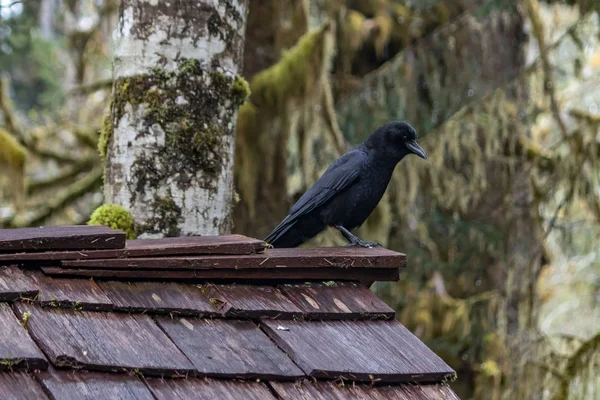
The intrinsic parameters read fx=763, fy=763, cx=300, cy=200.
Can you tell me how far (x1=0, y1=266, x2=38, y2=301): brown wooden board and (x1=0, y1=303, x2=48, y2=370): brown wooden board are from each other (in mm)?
91

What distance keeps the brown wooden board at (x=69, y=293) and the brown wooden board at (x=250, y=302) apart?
35 cm

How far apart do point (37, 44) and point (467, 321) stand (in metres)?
12.8

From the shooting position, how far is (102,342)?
Result: 2010mm

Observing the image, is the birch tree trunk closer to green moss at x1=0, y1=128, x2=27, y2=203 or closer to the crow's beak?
the crow's beak

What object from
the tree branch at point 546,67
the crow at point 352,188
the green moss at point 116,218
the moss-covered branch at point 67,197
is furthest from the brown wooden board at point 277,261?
Result: the tree branch at point 546,67

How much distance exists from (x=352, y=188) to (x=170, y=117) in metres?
1.53

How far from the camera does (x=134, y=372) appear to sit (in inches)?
76.8

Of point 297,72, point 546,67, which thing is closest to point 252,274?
point 297,72

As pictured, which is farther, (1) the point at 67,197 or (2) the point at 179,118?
(1) the point at 67,197

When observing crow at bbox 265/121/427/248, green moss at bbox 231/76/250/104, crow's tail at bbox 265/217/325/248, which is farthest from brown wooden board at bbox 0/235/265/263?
crow at bbox 265/121/427/248

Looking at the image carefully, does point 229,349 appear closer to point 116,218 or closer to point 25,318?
point 25,318

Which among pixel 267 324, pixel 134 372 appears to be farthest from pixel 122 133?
pixel 134 372

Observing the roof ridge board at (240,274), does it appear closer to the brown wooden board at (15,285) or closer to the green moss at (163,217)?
the brown wooden board at (15,285)

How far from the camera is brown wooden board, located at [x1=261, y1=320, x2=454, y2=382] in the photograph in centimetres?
220
